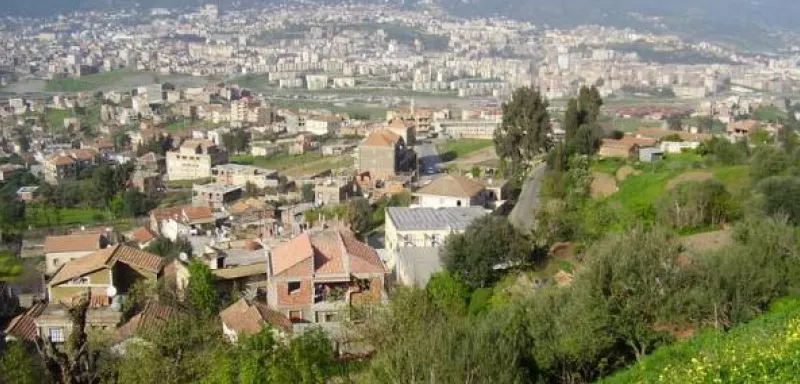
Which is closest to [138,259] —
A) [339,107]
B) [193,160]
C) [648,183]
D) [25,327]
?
[25,327]

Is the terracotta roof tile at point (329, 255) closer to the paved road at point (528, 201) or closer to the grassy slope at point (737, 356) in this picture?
the paved road at point (528, 201)

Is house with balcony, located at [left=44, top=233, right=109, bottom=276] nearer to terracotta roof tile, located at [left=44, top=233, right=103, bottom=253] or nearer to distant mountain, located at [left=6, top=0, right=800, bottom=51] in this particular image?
terracotta roof tile, located at [left=44, top=233, right=103, bottom=253]

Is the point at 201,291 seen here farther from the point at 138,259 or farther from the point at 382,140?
the point at 382,140

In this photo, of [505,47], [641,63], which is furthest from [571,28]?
[641,63]

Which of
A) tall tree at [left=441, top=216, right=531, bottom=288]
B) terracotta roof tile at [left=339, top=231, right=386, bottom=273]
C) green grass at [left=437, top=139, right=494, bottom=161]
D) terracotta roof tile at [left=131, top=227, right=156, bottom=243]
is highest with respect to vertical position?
tall tree at [left=441, top=216, right=531, bottom=288]

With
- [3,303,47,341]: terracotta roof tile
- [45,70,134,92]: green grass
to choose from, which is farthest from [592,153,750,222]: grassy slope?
[45,70,134,92]: green grass

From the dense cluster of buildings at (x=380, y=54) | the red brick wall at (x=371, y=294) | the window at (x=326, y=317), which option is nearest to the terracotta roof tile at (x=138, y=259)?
the window at (x=326, y=317)

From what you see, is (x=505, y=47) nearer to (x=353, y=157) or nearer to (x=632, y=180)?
(x=353, y=157)
